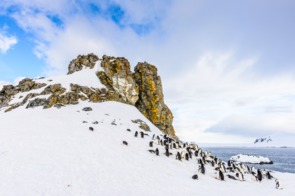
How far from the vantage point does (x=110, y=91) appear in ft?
167

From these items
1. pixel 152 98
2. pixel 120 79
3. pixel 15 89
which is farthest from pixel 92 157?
pixel 15 89

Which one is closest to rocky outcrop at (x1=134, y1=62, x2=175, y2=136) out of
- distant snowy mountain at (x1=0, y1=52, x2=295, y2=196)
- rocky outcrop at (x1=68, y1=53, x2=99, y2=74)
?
distant snowy mountain at (x1=0, y1=52, x2=295, y2=196)

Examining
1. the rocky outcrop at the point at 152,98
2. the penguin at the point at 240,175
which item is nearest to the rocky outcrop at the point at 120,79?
the rocky outcrop at the point at 152,98

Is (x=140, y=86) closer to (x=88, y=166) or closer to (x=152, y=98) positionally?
(x=152, y=98)

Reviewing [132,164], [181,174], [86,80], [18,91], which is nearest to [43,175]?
[132,164]

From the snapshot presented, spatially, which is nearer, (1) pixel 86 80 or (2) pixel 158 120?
(1) pixel 86 80

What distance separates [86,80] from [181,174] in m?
35.5

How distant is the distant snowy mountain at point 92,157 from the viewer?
1588 cm

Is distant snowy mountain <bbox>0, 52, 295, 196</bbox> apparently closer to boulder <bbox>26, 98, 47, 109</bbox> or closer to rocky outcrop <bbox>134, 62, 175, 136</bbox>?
boulder <bbox>26, 98, 47, 109</bbox>

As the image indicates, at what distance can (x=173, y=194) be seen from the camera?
16.3m

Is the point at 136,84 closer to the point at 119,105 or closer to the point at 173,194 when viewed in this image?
the point at 119,105

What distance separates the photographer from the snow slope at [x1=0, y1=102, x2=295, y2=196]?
1531 centimetres

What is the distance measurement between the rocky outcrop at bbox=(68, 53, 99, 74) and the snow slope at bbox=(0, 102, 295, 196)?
28.6 metres

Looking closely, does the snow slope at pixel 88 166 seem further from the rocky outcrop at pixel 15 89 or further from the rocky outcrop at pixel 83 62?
the rocky outcrop at pixel 83 62
